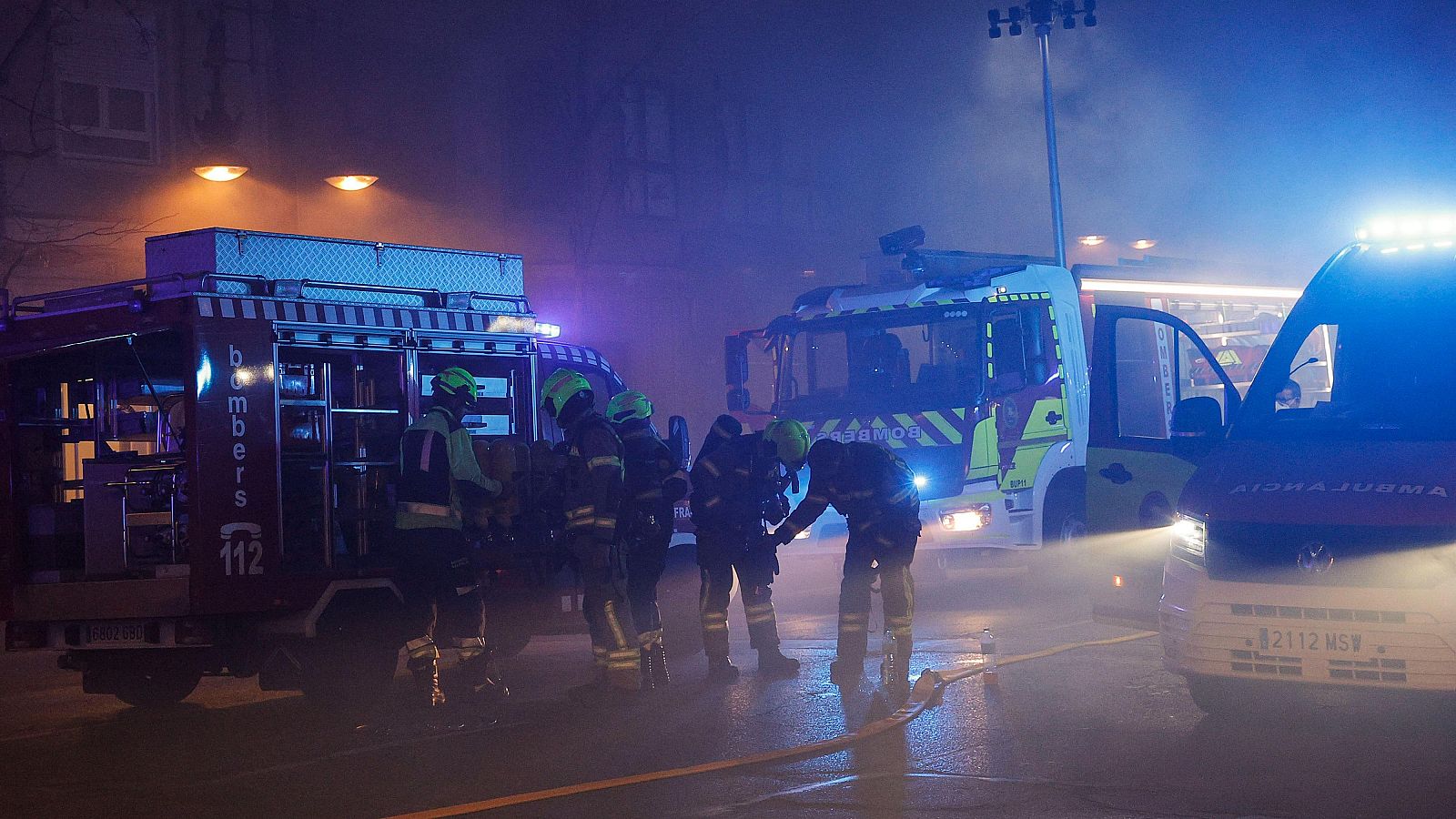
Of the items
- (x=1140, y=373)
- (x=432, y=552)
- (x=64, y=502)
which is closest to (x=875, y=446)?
(x=432, y=552)

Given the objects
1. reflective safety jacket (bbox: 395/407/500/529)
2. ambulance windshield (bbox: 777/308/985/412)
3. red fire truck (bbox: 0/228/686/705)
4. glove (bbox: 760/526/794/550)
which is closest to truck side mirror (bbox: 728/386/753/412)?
ambulance windshield (bbox: 777/308/985/412)

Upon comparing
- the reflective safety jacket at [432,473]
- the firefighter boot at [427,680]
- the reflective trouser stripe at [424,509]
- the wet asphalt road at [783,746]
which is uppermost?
the reflective safety jacket at [432,473]

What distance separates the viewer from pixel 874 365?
13031 mm

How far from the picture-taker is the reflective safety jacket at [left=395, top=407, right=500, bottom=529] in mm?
7805

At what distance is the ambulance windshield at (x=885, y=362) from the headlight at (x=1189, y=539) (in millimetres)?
5823

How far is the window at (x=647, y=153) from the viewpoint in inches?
961

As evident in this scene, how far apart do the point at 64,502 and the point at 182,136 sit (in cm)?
1118

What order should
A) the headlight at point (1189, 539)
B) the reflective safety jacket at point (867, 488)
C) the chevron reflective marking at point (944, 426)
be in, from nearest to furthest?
the headlight at point (1189, 539)
the reflective safety jacket at point (867, 488)
the chevron reflective marking at point (944, 426)

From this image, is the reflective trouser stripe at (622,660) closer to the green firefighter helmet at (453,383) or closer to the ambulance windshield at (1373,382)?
the green firefighter helmet at (453,383)

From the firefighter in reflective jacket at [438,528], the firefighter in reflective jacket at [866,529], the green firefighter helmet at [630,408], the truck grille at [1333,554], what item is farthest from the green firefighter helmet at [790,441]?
the truck grille at [1333,554]

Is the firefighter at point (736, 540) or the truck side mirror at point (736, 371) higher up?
the truck side mirror at point (736, 371)

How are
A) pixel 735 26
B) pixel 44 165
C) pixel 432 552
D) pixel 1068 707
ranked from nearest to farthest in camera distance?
pixel 1068 707
pixel 432 552
pixel 44 165
pixel 735 26

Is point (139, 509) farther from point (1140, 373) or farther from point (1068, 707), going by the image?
point (1140, 373)

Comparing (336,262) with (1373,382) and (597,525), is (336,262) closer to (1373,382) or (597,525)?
(597,525)
